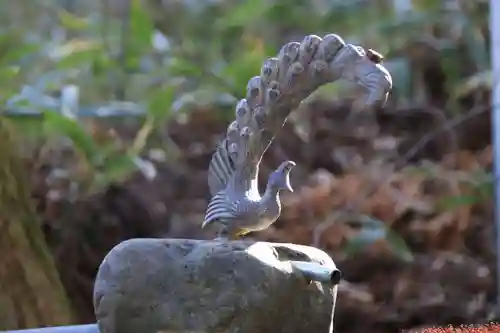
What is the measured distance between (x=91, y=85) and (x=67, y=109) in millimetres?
128

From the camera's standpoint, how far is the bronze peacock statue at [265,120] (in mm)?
1226

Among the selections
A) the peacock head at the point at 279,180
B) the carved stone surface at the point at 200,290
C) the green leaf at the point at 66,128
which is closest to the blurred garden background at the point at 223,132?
the green leaf at the point at 66,128

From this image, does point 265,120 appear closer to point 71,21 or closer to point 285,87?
point 285,87

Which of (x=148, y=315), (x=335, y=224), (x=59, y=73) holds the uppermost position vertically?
(x=59, y=73)

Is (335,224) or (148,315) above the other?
(148,315)

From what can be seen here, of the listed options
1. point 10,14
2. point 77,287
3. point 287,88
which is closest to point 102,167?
point 77,287

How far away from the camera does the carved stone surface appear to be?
1148mm

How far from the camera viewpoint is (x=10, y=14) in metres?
2.68

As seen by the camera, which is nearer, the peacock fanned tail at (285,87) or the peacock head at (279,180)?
the peacock fanned tail at (285,87)

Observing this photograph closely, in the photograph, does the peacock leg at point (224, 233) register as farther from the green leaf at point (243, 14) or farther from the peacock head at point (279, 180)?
the green leaf at point (243, 14)

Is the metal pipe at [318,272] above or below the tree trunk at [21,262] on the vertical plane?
above

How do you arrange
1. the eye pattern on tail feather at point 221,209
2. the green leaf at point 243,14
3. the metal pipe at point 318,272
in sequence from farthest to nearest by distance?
the green leaf at point 243,14 < the eye pattern on tail feather at point 221,209 < the metal pipe at point 318,272

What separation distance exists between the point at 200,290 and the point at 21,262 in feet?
5.26

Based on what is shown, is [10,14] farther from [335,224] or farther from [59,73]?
[335,224]
